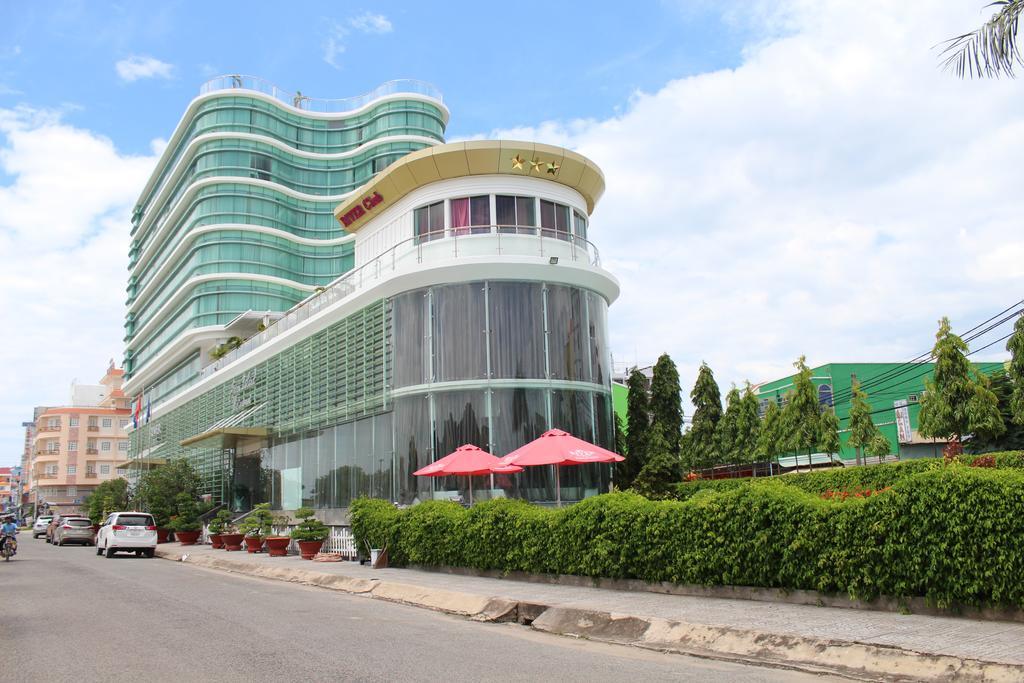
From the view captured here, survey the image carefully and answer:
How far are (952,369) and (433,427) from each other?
A: 1939cm

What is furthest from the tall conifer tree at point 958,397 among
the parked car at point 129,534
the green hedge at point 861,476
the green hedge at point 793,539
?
the parked car at point 129,534

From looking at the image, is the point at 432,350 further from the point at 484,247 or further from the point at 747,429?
the point at 747,429

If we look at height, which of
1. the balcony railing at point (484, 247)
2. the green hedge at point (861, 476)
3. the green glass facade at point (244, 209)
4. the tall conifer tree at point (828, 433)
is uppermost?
the green glass facade at point (244, 209)

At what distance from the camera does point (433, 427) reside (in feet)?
80.2

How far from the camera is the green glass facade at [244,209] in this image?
6247 cm

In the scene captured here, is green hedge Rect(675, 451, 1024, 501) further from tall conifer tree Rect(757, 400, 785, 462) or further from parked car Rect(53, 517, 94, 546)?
parked car Rect(53, 517, 94, 546)

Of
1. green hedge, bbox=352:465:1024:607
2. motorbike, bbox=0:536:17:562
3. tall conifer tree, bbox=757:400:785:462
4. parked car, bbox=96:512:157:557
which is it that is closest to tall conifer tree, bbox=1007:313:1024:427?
tall conifer tree, bbox=757:400:785:462

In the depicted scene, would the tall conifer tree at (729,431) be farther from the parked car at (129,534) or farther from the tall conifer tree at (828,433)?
the parked car at (129,534)

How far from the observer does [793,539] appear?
35.6 feet

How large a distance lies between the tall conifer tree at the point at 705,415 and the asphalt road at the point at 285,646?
26977 mm

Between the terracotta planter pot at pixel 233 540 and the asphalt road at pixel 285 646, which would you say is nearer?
the asphalt road at pixel 285 646

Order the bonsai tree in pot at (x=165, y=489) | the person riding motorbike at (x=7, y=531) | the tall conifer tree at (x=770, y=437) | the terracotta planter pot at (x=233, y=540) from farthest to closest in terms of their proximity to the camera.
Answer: the tall conifer tree at (x=770, y=437) → the bonsai tree in pot at (x=165, y=489) → the terracotta planter pot at (x=233, y=540) → the person riding motorbike at (x=7, y=531)

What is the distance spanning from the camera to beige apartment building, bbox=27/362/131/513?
103 m

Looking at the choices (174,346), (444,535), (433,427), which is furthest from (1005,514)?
(174,346)
